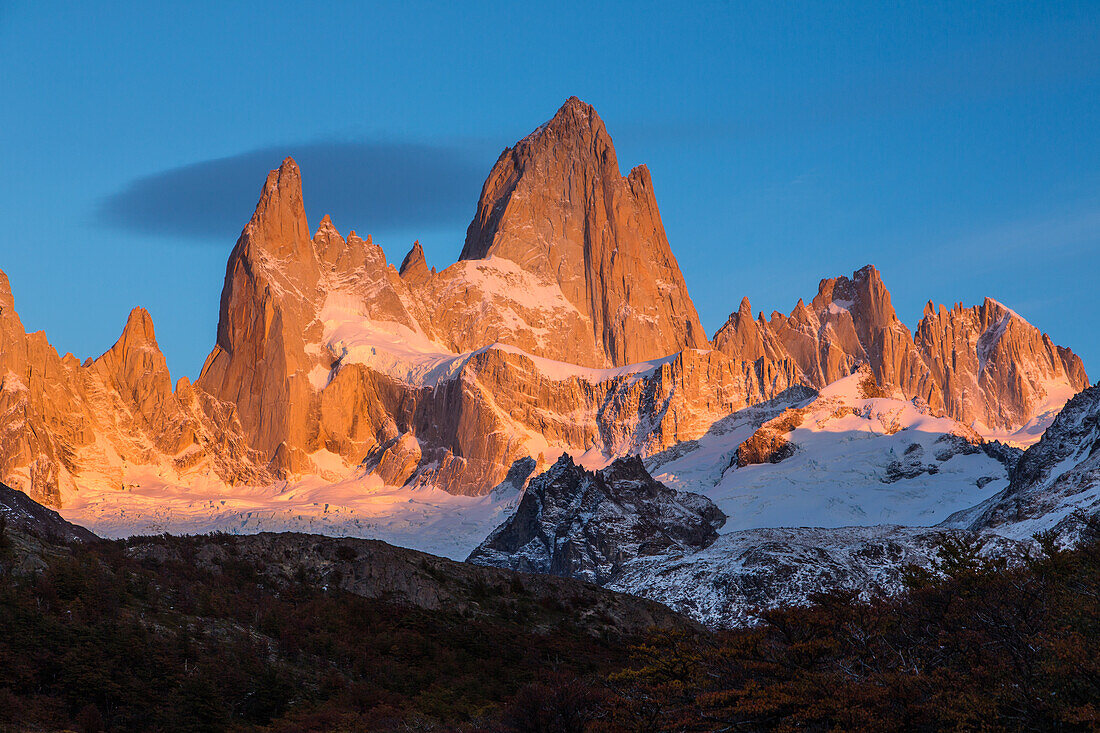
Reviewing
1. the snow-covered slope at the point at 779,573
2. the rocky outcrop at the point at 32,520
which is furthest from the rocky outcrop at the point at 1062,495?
the rocky outcrop at the point at 32,520

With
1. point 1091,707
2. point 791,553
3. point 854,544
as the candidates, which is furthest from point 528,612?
point 854,544

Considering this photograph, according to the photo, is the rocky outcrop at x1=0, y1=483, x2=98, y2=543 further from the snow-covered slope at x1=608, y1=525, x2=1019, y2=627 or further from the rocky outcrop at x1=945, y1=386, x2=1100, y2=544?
the rocky outcrop at x1=945, y1=386, x2=1100, y2=544

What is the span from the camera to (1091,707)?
39781 millimetres

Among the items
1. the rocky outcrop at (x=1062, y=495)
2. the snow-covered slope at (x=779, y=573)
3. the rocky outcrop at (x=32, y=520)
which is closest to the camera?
the rocky outcrop at (x=32, y=520)

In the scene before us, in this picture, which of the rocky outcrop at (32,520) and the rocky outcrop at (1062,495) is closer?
the rocky outcrop at (32,520)

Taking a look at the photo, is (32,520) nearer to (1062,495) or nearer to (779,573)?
(779,573)

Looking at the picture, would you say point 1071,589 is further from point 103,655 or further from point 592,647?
point 103,655

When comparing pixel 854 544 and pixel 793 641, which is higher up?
pixel 854 544

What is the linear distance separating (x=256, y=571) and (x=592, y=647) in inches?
768

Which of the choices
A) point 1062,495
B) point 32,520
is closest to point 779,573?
point 1062,495

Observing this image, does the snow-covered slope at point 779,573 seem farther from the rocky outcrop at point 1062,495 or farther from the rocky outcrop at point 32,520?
the rocky outcrop at point 32,520

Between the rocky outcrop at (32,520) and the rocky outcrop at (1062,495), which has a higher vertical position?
the rocky outcrop at (1062,495)

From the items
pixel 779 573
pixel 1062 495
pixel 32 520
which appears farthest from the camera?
pixel 1062 495

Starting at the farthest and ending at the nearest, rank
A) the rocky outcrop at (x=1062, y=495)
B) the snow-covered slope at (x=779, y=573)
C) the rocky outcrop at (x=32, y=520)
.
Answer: the rocky outcrop at (x=1062, y=495) → the snow-covered slope at (x=779, y=573) → the rocky outcrop at (x=32, y=520)
